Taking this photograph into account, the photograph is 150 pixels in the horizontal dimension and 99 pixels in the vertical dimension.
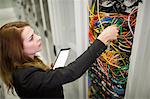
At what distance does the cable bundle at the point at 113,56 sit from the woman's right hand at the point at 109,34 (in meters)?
0.03

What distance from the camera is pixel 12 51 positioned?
0.84m

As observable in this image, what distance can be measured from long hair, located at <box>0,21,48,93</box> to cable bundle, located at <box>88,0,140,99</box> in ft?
1.24

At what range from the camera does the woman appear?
0.81 m

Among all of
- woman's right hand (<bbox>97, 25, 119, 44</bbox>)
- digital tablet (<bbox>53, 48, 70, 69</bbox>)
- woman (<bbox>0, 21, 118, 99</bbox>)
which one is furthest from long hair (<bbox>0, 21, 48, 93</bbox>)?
woman's right hand (<bbox>97, 25, 119, 44</bbox>)

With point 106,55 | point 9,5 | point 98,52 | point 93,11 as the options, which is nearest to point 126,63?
point 106,55

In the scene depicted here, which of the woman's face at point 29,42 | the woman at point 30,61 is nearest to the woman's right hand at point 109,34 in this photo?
the woman at point 30,61

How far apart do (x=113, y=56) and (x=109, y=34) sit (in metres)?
0.19

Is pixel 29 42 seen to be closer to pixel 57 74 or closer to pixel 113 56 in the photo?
pixel 57 74

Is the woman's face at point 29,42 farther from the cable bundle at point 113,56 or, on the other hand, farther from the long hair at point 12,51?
the cable bundle at point 113,56

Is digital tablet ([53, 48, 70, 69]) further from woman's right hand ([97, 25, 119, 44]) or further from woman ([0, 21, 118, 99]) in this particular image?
woman's right hand ([97, 25, 119, 44])

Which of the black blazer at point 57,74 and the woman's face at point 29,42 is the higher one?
the woman's face at point 29,42

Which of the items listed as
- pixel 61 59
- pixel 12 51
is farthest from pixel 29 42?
pixel 61 59

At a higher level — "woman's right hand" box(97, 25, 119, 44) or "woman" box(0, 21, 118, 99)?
"woman's right hand" box(97, 25, 119, 44)

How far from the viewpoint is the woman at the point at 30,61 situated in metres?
0.81
